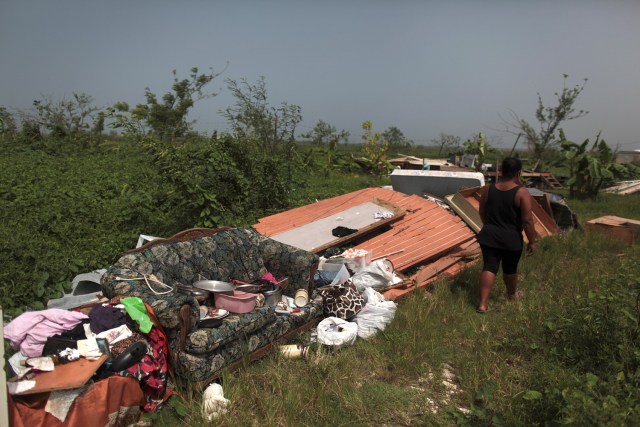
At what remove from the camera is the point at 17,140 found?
14.2m

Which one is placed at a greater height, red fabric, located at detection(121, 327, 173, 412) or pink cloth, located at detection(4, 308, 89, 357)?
pink cloth, located at detection(4, 308, 89, 357)

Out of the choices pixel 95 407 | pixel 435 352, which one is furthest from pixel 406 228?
pixel 95 407

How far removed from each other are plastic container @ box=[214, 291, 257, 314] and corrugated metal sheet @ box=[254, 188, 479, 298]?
87.6 inches

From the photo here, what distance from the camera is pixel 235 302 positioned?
4.26 metres

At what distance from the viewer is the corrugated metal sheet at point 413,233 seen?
21.8ft

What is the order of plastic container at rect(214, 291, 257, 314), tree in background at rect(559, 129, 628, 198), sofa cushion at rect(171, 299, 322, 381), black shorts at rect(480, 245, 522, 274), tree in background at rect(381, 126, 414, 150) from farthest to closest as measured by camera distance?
tree in background at rect(381, 126, 414, 150) < tree in background at rect(559, 129, 628, 198) < black shorts at rect(480, 245, 522, 274) < plastic container at rect(214, 291, 257, 314) < sofa cushion at rect(171, 299, 322, 381)

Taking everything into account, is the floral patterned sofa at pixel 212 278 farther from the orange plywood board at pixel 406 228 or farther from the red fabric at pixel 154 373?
the orange plywood board at pixel 406 228

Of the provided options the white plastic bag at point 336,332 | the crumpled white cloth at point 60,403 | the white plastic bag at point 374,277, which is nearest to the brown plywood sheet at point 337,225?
the white plastic bag at point 374,277

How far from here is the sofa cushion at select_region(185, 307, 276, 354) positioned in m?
3.55

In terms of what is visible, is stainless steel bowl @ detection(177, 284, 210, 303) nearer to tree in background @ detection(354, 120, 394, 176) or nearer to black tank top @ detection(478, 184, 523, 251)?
black tank top @ detection(478, 184, 523, 251)

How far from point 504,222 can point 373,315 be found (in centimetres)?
186

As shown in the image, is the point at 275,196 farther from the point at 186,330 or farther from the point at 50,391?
the point at 50,391

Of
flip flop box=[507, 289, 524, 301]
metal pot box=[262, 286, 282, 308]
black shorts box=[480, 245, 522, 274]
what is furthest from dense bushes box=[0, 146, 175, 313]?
flip flop box=[507, 289, 524, 301]

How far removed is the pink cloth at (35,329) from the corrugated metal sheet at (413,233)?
3.81 metres
